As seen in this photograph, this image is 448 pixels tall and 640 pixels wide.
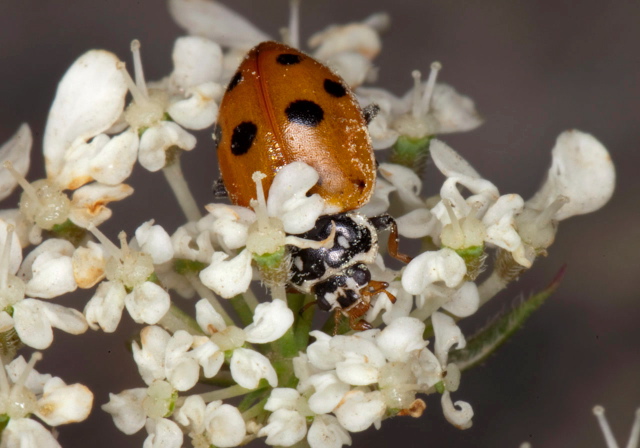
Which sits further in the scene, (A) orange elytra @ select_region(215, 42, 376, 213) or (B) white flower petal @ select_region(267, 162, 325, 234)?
(A) orange elytra @ select_region(215, 42, 376, 213)

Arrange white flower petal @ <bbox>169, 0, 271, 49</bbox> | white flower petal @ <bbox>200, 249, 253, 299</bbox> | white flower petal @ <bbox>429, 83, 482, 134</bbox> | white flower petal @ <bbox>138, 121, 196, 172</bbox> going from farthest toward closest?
1. white flower petal @ <bbox>169, 0, 271, 49</bbox>
2. white flower petal @ <bbox>429, 83, 482, 134</bbox>
3. white flower petal @ <bbox>138, 121, 196, 172</bbox>
4. white flower petal @ <bbox>200, 249, 253, 299</bbox>

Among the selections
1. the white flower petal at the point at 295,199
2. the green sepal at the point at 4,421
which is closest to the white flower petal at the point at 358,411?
the white flower petal at the point at 295,199

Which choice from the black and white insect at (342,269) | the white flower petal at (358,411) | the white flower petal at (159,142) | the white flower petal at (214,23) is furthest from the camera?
the white flower petal at (214,23)

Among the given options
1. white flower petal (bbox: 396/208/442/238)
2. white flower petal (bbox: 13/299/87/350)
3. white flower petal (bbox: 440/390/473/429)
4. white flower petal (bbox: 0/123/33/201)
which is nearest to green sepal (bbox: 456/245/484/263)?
→ white flower petal (bbox: 396/208/442/238)

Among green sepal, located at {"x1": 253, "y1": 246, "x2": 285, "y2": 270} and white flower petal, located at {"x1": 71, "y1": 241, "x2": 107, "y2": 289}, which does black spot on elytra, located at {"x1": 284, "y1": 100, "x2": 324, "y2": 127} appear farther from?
white flower petal, located at {"x1": 71, "y1": 241, "x2": 107, "y2": 289}

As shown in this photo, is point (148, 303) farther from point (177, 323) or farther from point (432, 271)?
point (432, 271)

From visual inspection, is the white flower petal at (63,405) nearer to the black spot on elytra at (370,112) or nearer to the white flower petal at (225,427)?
the white flower petal at (225,427)
